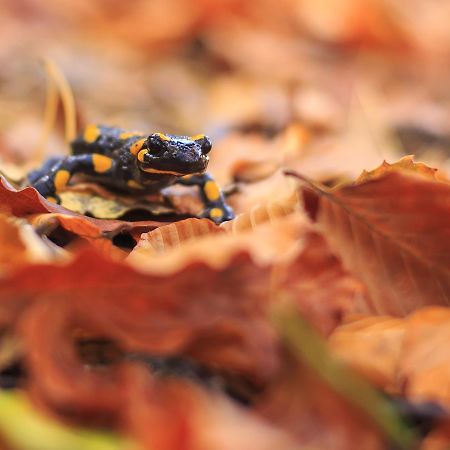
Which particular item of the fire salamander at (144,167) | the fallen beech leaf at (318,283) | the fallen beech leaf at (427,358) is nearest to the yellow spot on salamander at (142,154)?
the fire salamander at (144,167)

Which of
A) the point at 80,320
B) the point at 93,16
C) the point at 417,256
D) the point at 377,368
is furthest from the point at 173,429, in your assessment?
the point at 93,16

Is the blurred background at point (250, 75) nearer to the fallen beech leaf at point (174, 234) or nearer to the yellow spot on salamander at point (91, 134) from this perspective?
the yellow spot on salamander at point (91, 134)

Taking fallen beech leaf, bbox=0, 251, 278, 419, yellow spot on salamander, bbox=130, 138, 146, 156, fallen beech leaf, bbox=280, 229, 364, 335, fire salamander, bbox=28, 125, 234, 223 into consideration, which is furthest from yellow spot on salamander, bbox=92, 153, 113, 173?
fallen beech leaf, bbox=0, 251, 278, 419

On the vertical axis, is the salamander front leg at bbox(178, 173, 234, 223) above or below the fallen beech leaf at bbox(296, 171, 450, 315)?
below

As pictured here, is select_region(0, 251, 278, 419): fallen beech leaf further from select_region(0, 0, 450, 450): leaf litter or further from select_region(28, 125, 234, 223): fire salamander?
select_region(28, 125, 234, 223): fire salamander

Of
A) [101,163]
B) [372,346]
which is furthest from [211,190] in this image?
[372,346]

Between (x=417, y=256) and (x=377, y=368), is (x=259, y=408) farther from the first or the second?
(x=417, y=256)

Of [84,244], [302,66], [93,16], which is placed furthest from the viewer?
[93,16]
